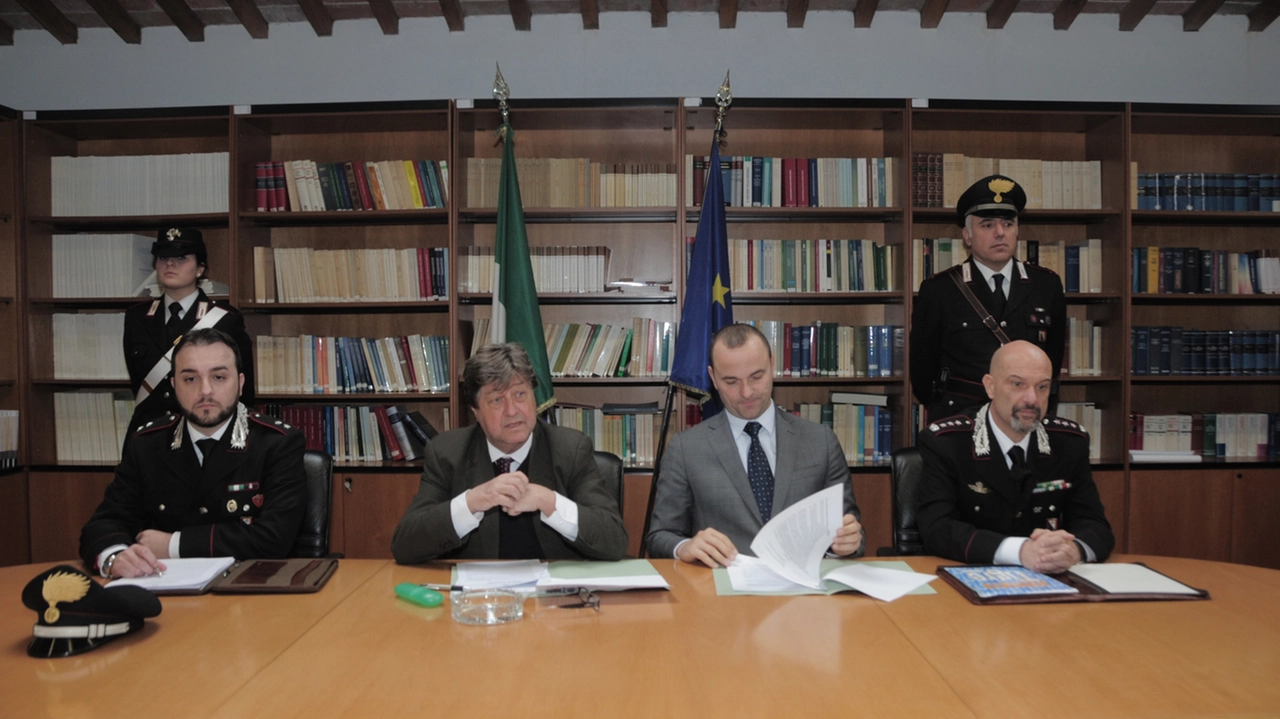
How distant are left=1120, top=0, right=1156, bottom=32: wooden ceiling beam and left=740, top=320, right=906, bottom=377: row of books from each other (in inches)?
82.1

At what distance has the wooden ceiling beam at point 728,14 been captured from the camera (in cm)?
430

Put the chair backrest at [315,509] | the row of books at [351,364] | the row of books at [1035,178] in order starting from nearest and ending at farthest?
the chair backrest at [315,509]
the row of books at [1035,178]
the row of books at [351,364]

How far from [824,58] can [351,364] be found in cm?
300

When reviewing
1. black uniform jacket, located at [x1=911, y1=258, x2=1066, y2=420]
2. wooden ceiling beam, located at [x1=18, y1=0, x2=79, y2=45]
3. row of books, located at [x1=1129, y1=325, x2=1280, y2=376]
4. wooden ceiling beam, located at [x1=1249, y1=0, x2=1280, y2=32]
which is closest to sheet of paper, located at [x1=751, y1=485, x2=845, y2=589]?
black uniform jacket, located at [x1=911, y1=258, x2=1066, y2=420]

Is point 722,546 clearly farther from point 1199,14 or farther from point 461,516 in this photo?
point 1199,14

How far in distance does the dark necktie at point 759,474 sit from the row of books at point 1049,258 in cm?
220

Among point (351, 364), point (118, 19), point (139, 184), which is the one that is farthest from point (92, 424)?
point (118, 19)

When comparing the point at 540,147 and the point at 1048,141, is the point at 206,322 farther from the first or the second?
the point at 1048,141

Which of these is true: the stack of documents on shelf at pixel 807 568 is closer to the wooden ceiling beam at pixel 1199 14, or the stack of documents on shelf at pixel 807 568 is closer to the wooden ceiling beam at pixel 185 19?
the wooden ceiling beam at pixel 1199 14

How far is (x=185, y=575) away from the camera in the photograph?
1.82 m

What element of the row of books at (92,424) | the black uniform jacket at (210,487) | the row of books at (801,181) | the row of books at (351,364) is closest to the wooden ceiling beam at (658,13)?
the row of books at (801,181)

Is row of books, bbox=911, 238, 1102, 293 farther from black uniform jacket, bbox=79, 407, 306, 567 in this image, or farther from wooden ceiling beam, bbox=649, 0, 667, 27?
black uniform jacket, bbox=79, 407, 306, 567

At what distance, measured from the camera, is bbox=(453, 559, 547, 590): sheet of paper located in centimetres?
179

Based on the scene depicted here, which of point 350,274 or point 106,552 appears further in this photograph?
point 350,274
